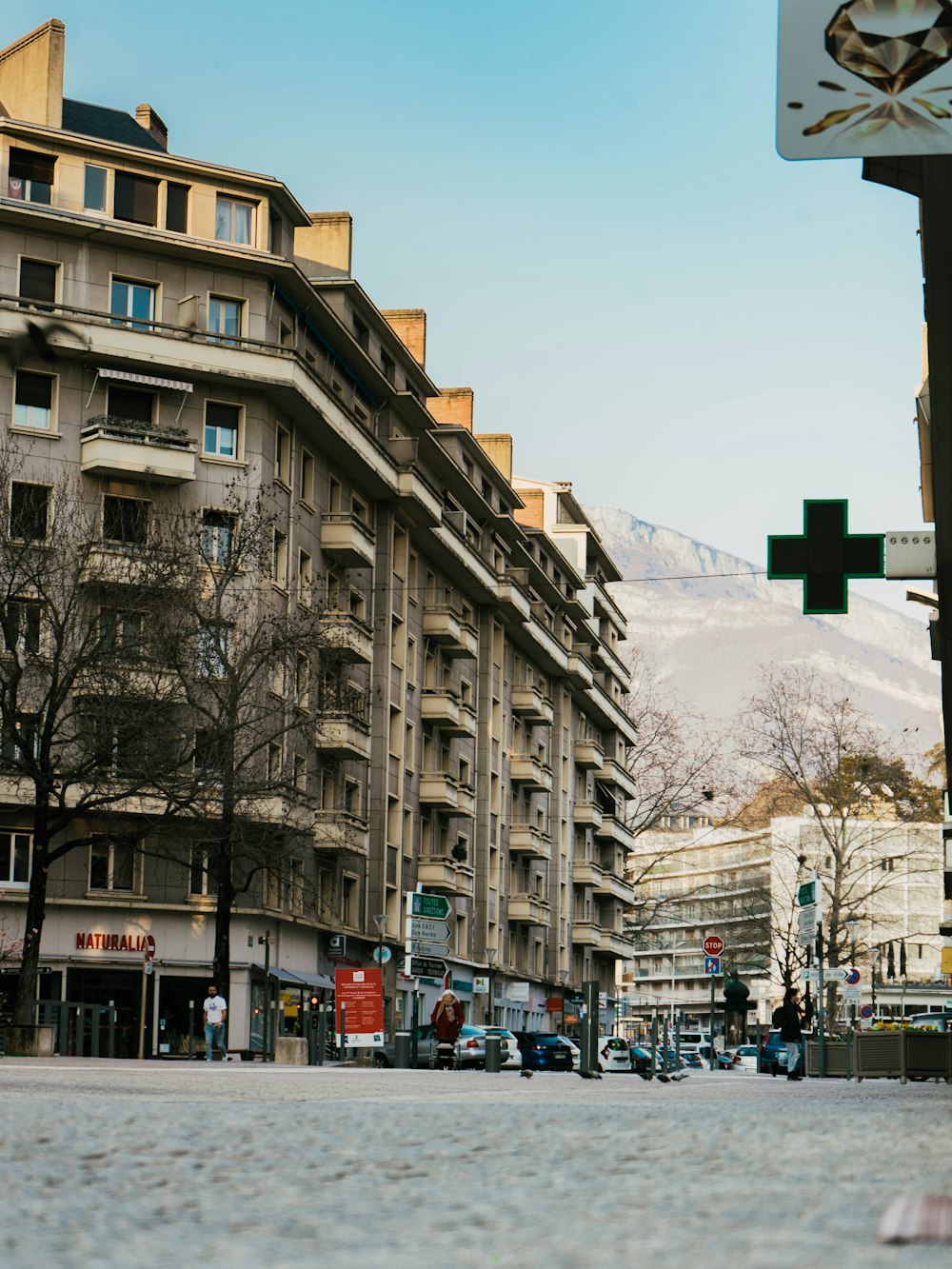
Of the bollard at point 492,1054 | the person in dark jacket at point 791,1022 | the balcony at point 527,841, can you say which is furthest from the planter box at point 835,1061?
the balcony at point 527,841

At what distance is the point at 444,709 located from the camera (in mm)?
64438

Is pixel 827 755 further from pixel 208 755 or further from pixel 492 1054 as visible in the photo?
pixel 492 1054

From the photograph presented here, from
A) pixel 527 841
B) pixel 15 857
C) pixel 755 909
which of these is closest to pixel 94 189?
pixel 15 857

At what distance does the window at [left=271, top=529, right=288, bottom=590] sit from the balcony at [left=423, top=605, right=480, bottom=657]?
13.6 m

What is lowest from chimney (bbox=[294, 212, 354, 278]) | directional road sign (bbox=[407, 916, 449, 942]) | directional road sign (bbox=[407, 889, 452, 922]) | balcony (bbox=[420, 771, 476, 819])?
directional road sign (bbox=[407, 916, 449, 942])

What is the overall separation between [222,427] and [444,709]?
16.6m

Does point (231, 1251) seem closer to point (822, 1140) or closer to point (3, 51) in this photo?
point (822, 1140)

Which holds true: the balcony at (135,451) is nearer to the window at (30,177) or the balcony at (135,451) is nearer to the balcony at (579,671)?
the window at (30,177)

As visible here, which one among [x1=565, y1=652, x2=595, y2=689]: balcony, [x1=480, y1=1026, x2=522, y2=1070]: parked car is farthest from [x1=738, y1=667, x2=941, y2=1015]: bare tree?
[x1=480, y1=1026, x2=522, y2=1070]: parked car

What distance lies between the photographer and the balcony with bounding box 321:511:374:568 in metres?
54.6

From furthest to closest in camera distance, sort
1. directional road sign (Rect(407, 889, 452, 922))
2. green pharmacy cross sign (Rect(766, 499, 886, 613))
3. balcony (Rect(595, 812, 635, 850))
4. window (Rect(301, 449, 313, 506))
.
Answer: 1. balcony (Rect(595, 812, 635, 850))
2. window (Rect(301, 449, 313, 506))
3. directional road sign (Rect(407, 889, 452, 922))
4. green pharmacy cross sign (Rect(766, 499, 886, 613))

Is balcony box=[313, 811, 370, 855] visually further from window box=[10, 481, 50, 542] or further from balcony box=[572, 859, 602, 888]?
balcony box=[572, 859, 602, 888]

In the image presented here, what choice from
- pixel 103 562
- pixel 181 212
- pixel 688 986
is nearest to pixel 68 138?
pixel 181 212

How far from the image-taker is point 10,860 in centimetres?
4659
